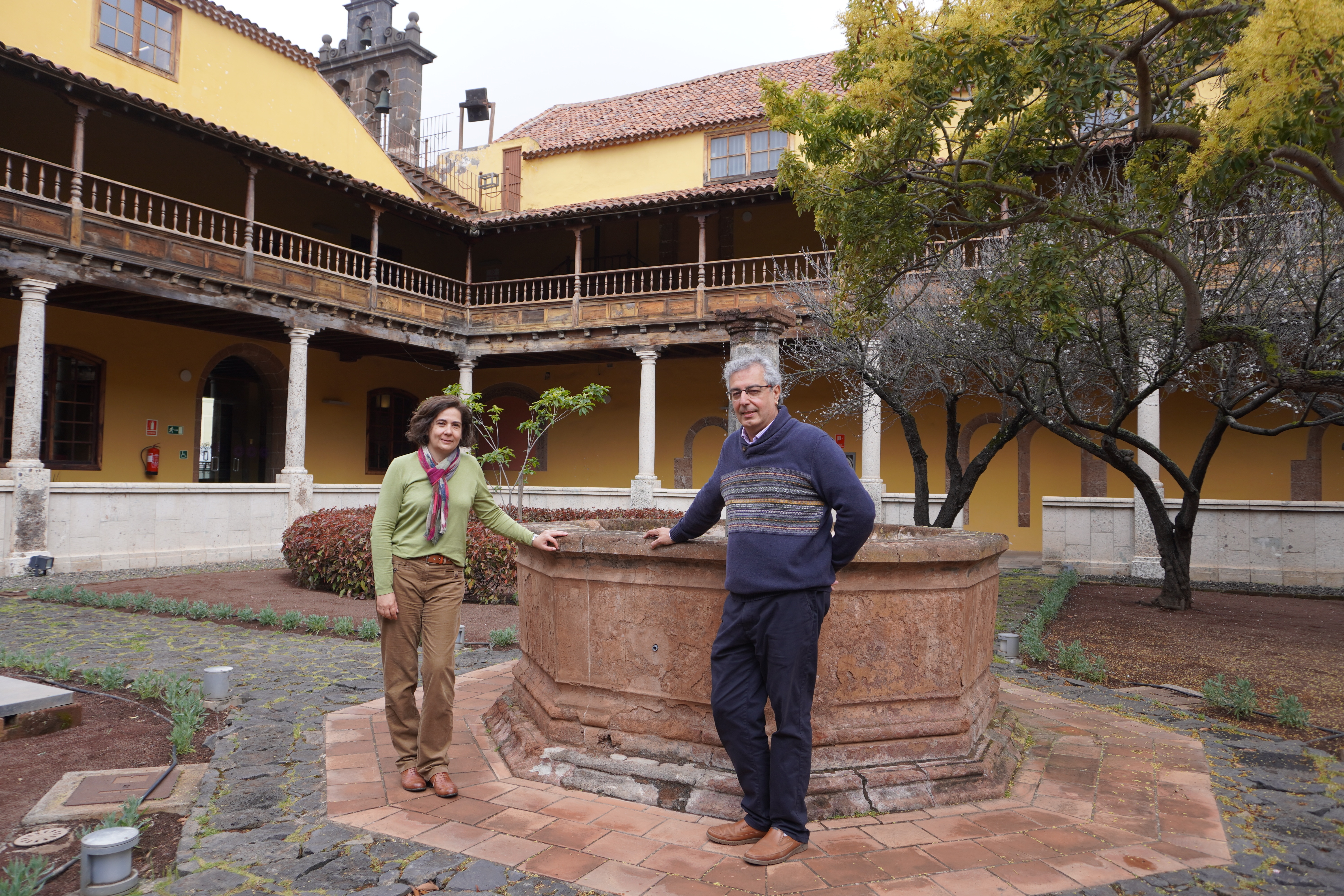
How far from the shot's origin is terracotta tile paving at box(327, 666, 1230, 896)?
267 cm

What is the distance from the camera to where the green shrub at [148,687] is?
4859 mm

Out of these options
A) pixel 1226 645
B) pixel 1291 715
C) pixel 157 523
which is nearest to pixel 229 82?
pixel 157 523

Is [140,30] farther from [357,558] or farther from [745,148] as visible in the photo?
[745,148]

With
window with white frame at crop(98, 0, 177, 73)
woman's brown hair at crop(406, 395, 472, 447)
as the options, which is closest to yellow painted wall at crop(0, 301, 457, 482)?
window with white frame at crop(98, 0, 177, 73)

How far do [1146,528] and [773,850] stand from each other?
11854 mm

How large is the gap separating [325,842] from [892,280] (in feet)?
20.2

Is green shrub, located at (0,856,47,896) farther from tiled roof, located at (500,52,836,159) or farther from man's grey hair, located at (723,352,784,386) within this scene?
tiled roof, located at (500,52,836,159)

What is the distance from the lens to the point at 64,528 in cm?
1109

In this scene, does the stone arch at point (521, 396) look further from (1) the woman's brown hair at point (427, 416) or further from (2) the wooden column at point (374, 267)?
(1) the woman's brown hair at point (427, 416)

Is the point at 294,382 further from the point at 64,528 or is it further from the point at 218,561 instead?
the point at 64,528

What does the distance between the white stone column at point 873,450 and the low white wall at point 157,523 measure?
987cm

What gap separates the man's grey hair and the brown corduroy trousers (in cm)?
139

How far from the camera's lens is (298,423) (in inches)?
568

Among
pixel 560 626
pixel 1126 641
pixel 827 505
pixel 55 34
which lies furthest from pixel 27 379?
pixel 1126 641
